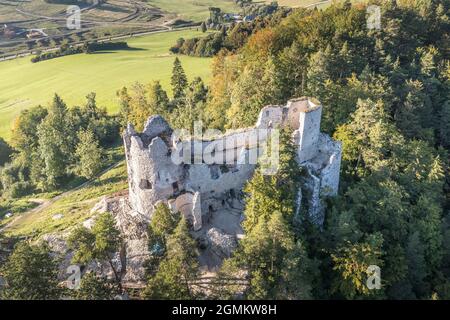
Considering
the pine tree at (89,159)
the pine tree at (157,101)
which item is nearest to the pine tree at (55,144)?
the pine tree at (89,159)

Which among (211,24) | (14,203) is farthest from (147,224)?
(211,24)

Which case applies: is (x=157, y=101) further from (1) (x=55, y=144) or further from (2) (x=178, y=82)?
(1) (x=55, y=144)

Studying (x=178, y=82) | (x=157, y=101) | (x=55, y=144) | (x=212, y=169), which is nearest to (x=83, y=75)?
(x=178, y=82)

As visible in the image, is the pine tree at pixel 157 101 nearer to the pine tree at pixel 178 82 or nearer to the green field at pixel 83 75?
the pine tree at pixel 178 82

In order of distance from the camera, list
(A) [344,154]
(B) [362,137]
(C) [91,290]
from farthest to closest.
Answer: (A) [344,154] → (B) [362,137] → (C) [91,290]

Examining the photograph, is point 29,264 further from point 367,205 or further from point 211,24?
point 211,24

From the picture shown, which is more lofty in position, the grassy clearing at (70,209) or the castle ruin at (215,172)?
the castle ruin at (215,172)

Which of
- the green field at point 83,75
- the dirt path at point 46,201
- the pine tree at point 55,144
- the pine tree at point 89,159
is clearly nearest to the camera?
the dirt path at point 46,201
